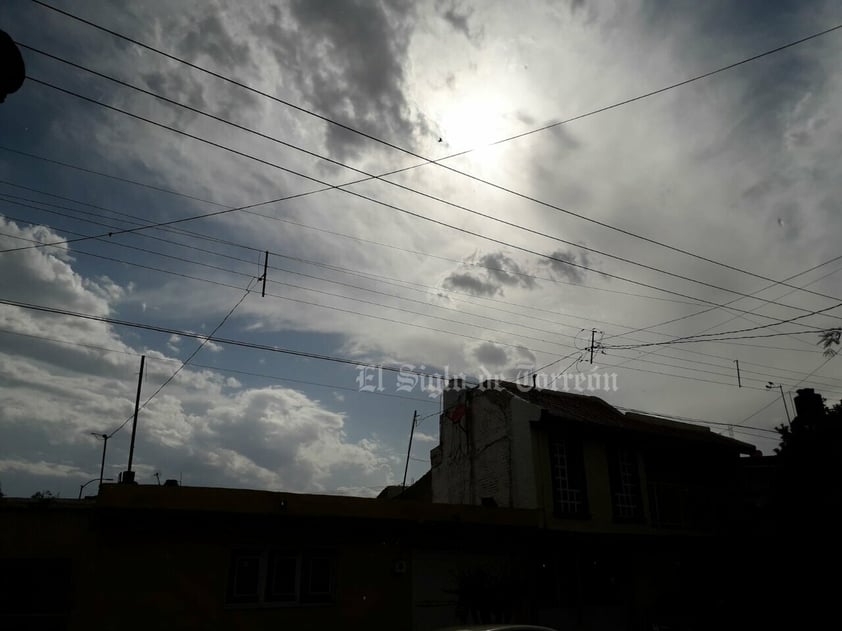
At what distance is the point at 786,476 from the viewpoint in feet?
53.7

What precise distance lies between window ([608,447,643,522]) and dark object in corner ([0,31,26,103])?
59.8 ft

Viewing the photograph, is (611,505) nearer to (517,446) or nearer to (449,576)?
(517,446)

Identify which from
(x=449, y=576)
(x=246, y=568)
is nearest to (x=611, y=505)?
(x=449, y=576)

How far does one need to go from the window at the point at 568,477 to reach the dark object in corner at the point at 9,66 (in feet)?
53.1

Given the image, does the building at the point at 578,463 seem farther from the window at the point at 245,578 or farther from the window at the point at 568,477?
the window at the point at 245,578

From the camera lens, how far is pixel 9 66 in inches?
118

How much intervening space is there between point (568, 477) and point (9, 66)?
55.9 ft

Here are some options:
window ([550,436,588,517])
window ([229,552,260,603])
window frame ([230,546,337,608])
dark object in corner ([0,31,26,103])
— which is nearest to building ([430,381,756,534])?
window ([550,436,588,517])

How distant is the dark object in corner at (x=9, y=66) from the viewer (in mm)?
2979

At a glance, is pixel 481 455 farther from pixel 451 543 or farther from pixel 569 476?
pixel 451 543

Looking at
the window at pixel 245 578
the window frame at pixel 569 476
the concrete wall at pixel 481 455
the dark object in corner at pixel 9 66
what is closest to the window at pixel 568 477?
the window frame at pixel 569 476

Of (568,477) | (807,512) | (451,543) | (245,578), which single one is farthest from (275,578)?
(807,512)

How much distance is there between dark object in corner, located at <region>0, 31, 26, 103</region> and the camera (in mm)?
2979

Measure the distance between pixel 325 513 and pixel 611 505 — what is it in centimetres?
999
